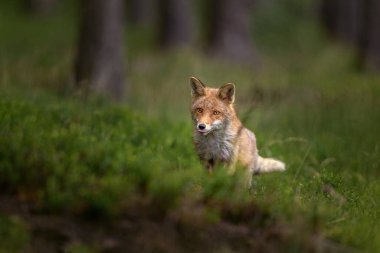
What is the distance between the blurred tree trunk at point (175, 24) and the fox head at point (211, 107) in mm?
14738

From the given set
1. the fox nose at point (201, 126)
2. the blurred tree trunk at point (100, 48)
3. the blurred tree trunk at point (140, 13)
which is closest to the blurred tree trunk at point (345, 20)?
the blurred tree trunk at point (140, 13)

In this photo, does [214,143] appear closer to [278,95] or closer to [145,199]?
[145,199]

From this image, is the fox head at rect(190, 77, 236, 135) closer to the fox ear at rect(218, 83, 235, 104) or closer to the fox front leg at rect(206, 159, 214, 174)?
the fox ear at rect(218, 83, 235, 104)

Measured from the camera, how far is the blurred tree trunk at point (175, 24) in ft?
73.2

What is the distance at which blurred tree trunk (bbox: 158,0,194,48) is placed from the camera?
22.3m

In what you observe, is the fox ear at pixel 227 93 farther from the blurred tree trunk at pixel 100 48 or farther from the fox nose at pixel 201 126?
the blurred tree trunk at pixel 100 48

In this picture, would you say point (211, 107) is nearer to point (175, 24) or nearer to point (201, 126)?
point (201, 126)

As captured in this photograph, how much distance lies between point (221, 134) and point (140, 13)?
2441cm

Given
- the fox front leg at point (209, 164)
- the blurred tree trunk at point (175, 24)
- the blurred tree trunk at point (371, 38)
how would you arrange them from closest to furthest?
1. the fox front leg at point (209, 164)
2. the blurred tree trunk at point (371, 38)
3. the blurred tree trunk at point (175, 24)

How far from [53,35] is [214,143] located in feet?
66.1

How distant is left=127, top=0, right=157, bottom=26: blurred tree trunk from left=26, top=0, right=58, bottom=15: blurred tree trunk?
156 inches

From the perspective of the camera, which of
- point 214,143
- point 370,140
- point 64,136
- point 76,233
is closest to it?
point 76,233

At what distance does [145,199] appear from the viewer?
5098 millimetres

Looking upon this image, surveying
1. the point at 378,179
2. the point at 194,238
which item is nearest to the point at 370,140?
the point at 378,179
